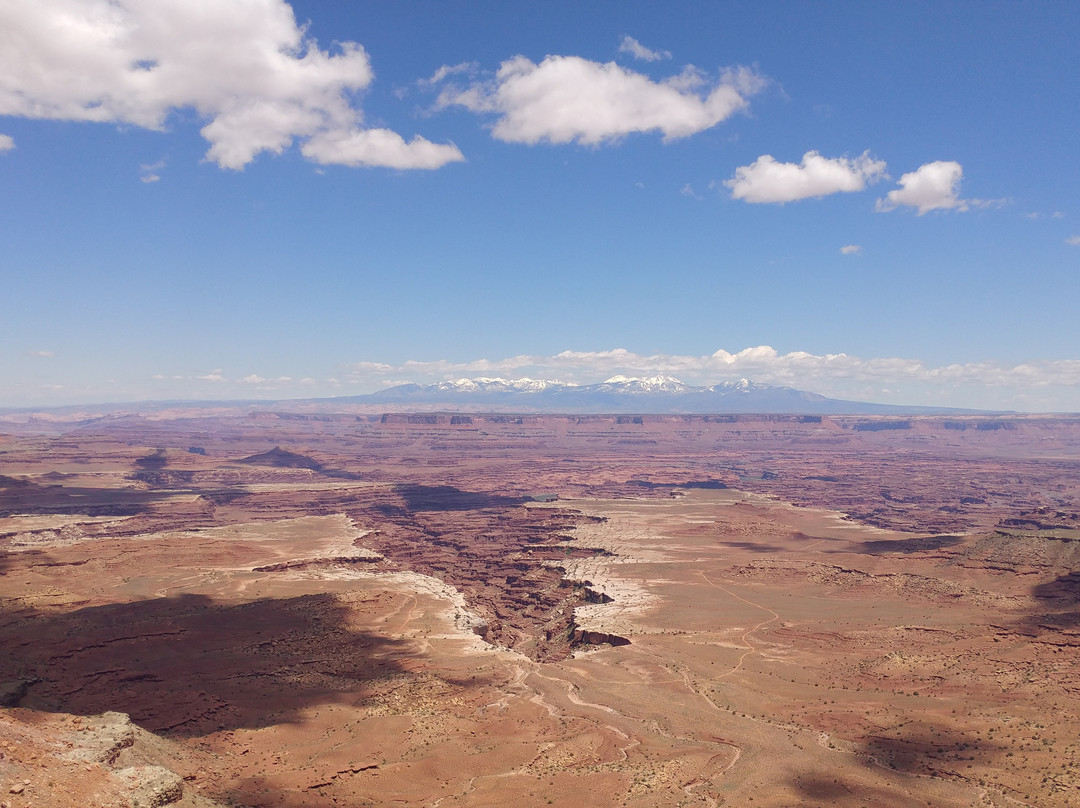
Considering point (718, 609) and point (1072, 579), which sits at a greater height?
point (1072, 579)

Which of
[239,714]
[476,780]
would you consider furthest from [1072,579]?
[239,714]

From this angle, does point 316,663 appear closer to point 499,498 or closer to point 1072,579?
point 1072,579

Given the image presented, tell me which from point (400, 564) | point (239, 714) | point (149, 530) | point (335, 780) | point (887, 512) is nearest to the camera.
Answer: point (335, 780)

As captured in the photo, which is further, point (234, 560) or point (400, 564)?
point (400, 564)

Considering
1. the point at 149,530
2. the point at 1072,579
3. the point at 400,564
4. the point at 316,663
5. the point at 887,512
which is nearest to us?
the point at 316,663

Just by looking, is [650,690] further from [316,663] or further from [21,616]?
[21,616]

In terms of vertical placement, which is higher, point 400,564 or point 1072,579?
point 1072,579

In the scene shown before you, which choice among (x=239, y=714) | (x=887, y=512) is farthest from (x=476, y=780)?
(x=887, y=512)

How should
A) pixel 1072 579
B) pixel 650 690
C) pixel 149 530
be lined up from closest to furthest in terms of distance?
1. pixel 650 690
2. pixel 1072 579
3. pixel 149 530

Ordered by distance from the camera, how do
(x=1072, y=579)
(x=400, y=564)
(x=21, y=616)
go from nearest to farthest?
(x=21, y=616)
(x=1072, y=579)
(x=400, y=564)
